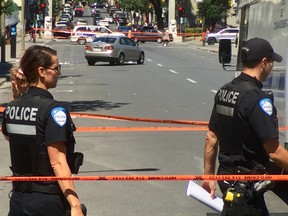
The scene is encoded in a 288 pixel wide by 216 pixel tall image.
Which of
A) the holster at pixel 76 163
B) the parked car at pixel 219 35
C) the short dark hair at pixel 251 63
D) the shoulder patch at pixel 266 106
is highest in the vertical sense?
the short dark hair at pixel 251 63

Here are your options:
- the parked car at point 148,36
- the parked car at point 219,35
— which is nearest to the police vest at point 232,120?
the parked car at point 219,35

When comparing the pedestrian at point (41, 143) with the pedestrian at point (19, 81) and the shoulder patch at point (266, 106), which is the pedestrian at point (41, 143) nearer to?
the pedestrian at point (19, 81)

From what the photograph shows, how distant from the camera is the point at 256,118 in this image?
13.8 feet

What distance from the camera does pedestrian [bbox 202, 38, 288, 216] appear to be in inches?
166

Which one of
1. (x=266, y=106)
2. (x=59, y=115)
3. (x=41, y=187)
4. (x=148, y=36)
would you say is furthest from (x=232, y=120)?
(x=148, y=36)

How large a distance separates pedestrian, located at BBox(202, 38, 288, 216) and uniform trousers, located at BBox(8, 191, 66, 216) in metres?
1.08

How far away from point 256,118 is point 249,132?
0.14 metres

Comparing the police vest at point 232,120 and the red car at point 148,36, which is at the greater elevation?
the police vest at point 232,120

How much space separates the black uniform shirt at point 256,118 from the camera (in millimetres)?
4180

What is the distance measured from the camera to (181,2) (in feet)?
344

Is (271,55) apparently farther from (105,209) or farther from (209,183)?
(105,209)

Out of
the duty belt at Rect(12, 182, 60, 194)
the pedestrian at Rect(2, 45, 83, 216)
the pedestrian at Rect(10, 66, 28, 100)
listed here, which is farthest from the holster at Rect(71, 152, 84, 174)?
the pedestrian at Rect(10, 66, 28, 100)

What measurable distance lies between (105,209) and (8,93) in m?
14.7

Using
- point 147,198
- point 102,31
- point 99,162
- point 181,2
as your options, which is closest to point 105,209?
A: point 147,198
